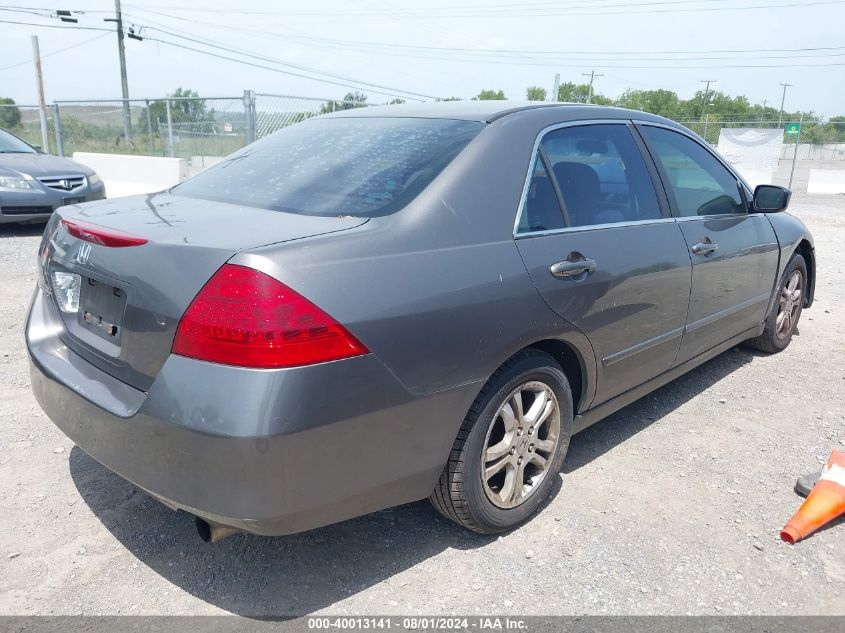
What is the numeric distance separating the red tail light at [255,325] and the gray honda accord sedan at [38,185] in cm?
795

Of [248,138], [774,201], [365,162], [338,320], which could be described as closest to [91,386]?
[338,320]

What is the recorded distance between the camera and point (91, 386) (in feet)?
7.64

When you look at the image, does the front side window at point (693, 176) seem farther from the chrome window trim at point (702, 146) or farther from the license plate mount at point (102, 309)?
the license plate mount at point (102, 309)

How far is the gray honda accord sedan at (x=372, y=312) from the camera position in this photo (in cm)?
198

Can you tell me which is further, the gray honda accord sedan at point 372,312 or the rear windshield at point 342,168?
the rear windshield at point 342,168

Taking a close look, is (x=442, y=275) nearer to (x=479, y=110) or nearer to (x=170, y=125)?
(x=479, y=110)

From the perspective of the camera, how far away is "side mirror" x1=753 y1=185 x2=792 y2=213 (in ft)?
13.9

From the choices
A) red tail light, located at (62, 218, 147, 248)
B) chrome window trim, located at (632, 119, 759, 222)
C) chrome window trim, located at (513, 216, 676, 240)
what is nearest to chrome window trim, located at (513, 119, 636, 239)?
chrome window trim, located at (513, 216, 676, 240)

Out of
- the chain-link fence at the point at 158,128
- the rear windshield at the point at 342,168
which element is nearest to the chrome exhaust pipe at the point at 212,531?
the rear windshield at the point at 342,168

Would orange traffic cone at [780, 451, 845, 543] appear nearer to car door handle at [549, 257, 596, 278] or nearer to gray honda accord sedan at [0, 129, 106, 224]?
car door handle at [549, 257, 596, 278]

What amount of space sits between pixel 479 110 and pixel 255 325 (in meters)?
1.58

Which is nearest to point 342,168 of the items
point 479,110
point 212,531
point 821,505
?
point 479,110

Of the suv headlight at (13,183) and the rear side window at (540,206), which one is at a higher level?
the rear side window at (540,206)

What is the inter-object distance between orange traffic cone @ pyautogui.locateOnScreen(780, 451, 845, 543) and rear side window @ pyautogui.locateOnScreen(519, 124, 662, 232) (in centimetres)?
138
